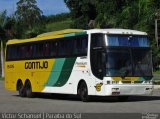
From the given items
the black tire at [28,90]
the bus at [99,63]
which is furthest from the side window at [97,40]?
the black tire at [28,90]

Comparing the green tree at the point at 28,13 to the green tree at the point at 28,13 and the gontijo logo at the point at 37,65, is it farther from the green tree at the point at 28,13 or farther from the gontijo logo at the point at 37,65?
the gontijo logo at the point at 37,65

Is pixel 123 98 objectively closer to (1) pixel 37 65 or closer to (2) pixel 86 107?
(2) pixel 86 107

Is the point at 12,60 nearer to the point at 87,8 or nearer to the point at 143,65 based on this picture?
the point at 143,65

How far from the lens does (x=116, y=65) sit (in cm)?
2434

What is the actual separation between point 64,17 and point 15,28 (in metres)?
86.7

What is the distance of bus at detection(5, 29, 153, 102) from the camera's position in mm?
24297

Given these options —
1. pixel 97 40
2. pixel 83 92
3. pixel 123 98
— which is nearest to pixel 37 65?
pixel 83 92

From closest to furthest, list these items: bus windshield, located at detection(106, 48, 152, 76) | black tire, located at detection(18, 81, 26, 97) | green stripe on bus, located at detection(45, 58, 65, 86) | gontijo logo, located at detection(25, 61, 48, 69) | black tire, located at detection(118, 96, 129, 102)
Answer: bus windshield, located at detection(106, 48, 152, 76)
black tire, located at detection(118, 96, 129, 102)
green stripe on bus, located at detection(45, 58, 65, 86)
gontijo logo, located at detection(25, 61, 48, 69)
black tire, located at detection(18, 81, 26, 97)

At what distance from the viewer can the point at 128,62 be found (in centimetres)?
2459

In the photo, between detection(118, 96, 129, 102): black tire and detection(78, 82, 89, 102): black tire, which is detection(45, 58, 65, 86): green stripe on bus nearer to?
detection(78, 82, 89, 102): black tire

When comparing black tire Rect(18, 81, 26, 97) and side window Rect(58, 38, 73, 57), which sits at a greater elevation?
side window Rect(58, 38, 73, 57)

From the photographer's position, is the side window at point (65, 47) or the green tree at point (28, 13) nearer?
the side window at point (65, 47)

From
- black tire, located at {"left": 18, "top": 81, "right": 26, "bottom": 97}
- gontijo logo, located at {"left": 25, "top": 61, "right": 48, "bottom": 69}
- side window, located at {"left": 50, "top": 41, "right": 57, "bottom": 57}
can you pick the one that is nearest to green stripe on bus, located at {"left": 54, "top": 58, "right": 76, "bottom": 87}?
side window, located at {"left": 50, "top": 41, "right": 57, "bottom": 57}

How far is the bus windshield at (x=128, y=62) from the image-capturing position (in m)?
24.3
